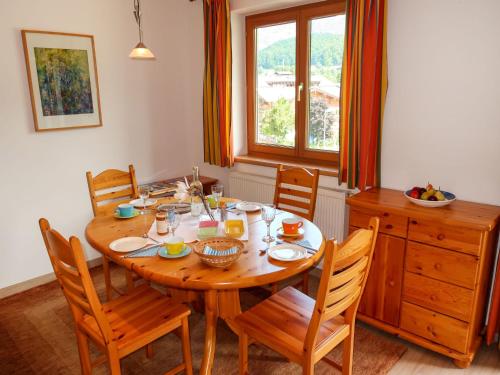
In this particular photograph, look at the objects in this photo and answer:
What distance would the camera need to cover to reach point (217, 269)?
5.98 ft

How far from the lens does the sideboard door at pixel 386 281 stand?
2.42 metres

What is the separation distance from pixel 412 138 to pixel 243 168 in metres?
1.69

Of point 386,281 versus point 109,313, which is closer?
point 109,313

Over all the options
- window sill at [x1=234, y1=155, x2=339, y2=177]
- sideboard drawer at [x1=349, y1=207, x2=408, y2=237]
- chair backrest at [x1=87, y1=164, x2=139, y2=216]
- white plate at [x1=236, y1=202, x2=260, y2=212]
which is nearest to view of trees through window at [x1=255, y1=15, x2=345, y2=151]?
window sill at [x1=234, y1=155, x2=339, y2=177]

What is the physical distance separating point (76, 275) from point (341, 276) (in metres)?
1.11

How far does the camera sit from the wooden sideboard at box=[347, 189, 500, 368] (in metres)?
2.16

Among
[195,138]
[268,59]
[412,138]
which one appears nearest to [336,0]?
[268,59]

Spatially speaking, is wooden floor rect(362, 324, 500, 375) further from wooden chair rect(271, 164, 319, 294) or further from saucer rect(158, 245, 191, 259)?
saucer rect(158, 245, 191, 259)

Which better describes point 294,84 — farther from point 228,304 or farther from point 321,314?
point 321,314

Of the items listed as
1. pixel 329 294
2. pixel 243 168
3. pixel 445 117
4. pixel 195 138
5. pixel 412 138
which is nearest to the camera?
pixel 329 294

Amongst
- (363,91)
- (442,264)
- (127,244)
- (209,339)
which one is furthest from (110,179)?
(442,264)

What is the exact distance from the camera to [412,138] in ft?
8.84

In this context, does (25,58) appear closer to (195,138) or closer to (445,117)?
(195,138)

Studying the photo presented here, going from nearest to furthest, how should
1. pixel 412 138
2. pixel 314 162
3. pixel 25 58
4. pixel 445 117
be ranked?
1. pixel 445 117
2. pixel 412 138
3. pixel 25 58
4. pixel 314 162
